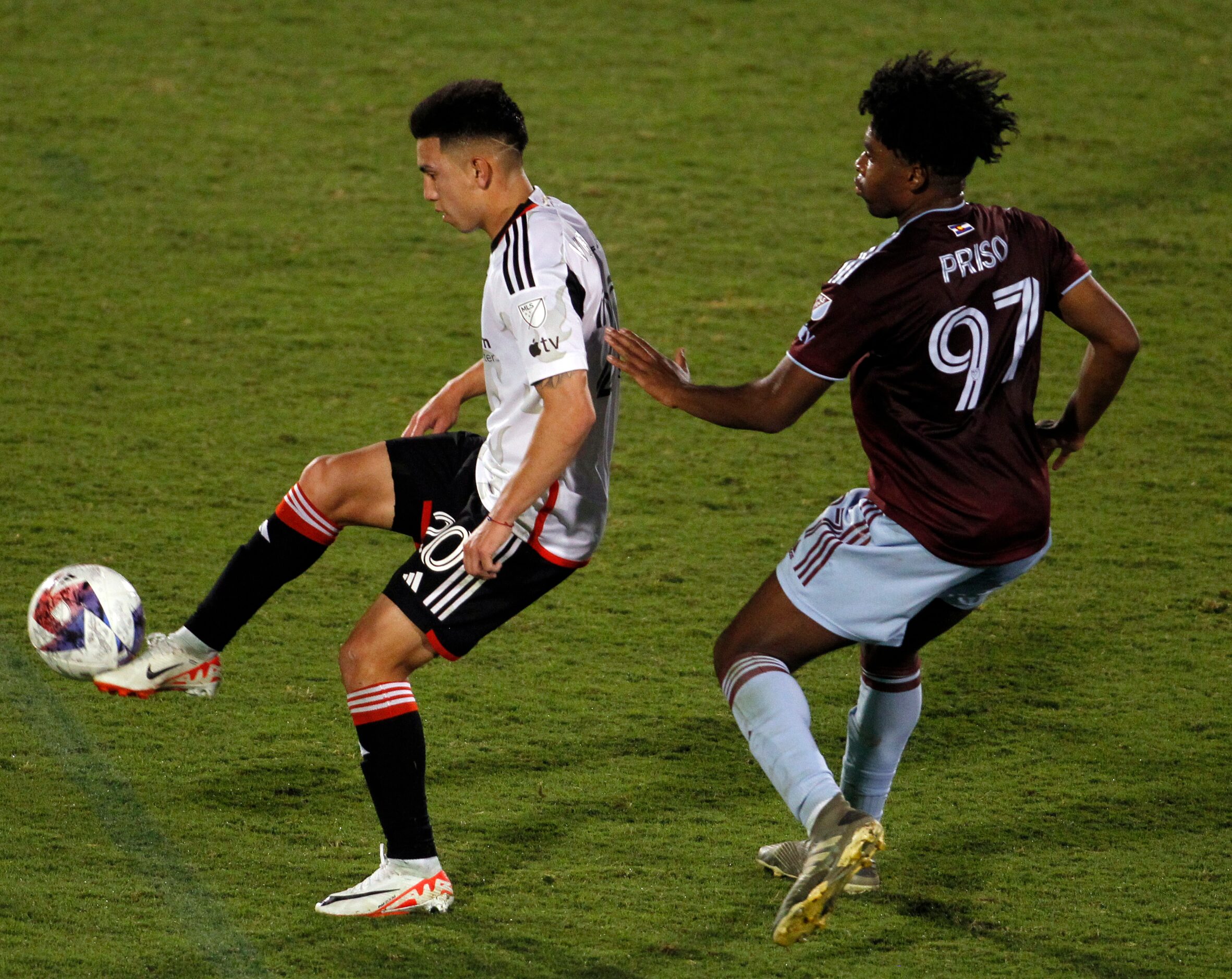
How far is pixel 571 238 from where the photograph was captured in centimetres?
281

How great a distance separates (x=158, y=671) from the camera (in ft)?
10.1

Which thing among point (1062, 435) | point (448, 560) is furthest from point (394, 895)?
point (1062, 435)

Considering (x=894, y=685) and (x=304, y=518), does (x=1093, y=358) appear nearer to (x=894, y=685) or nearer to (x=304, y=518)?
(x=894, y=685)

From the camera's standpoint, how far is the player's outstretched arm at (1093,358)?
9.06ft

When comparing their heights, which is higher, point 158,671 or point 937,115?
point 937,115

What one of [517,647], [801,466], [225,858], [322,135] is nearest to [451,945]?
[225,858]

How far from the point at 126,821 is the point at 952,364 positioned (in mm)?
1923

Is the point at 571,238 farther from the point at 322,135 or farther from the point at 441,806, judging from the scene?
the point at 322,135

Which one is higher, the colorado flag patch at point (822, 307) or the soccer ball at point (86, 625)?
the colorado flag patch at point (822, 307)

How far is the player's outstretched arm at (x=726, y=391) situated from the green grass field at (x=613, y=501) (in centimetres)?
98

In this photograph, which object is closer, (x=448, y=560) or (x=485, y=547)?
(x=485, y=547)

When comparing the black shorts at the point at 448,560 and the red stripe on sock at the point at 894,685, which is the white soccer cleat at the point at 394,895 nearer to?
the black shorts at the point at 448,560

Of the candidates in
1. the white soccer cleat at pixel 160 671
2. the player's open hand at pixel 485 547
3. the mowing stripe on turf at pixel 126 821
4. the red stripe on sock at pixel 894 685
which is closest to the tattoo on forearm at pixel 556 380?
the player's open hand at pixel 485 547

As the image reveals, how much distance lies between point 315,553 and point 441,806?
648mm
